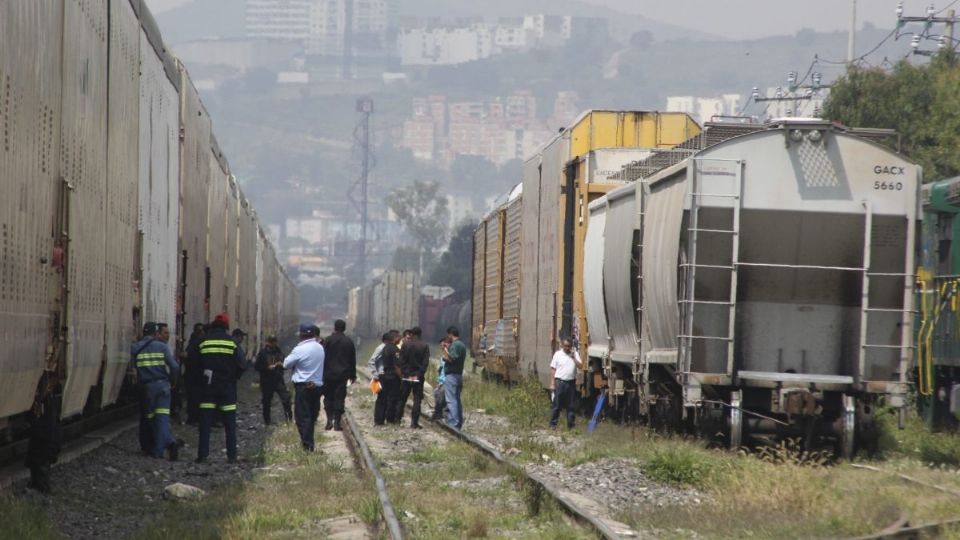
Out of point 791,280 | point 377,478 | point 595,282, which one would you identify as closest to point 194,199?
point 595,282

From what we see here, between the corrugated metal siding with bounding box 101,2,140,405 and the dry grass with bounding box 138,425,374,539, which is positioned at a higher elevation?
the corrugated metal siding with bounding box 101,2,140,405

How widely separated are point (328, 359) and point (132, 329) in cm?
451

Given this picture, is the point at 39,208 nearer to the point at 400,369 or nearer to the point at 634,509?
the point at 634,509

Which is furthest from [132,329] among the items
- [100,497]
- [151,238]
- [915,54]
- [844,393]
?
[915,54]

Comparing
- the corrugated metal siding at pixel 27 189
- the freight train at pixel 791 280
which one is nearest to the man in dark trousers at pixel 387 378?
the freight train at pixel 791 280

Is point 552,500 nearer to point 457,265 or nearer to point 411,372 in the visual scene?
point 411,372

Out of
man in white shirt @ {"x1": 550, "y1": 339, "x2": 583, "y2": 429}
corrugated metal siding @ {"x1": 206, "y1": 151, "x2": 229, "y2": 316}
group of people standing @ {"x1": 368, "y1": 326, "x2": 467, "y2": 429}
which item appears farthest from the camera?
corrugated metal siding @ {"x1": 206, "y1": 151, "x2": 229, "y2": 316}

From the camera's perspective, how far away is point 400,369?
25.9 metres

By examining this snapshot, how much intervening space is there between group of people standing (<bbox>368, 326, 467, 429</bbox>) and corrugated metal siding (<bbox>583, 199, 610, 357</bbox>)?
209 centimetres

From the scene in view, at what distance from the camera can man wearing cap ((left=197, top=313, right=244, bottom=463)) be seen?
1858cm

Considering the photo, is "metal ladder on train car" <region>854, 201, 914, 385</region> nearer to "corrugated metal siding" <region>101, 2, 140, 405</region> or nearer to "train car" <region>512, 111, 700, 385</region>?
"train car" <region>512, 111, 700, 385</region>

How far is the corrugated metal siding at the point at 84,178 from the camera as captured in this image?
1328 cm

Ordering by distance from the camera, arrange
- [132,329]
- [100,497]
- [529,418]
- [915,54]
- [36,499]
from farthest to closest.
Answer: [915,54] < [529,418] < [132,329] < [100,497] < [36,499]

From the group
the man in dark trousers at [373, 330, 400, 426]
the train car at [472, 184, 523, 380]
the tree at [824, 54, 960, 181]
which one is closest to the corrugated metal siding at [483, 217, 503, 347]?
the train car at [472, 184, 523, 380]
